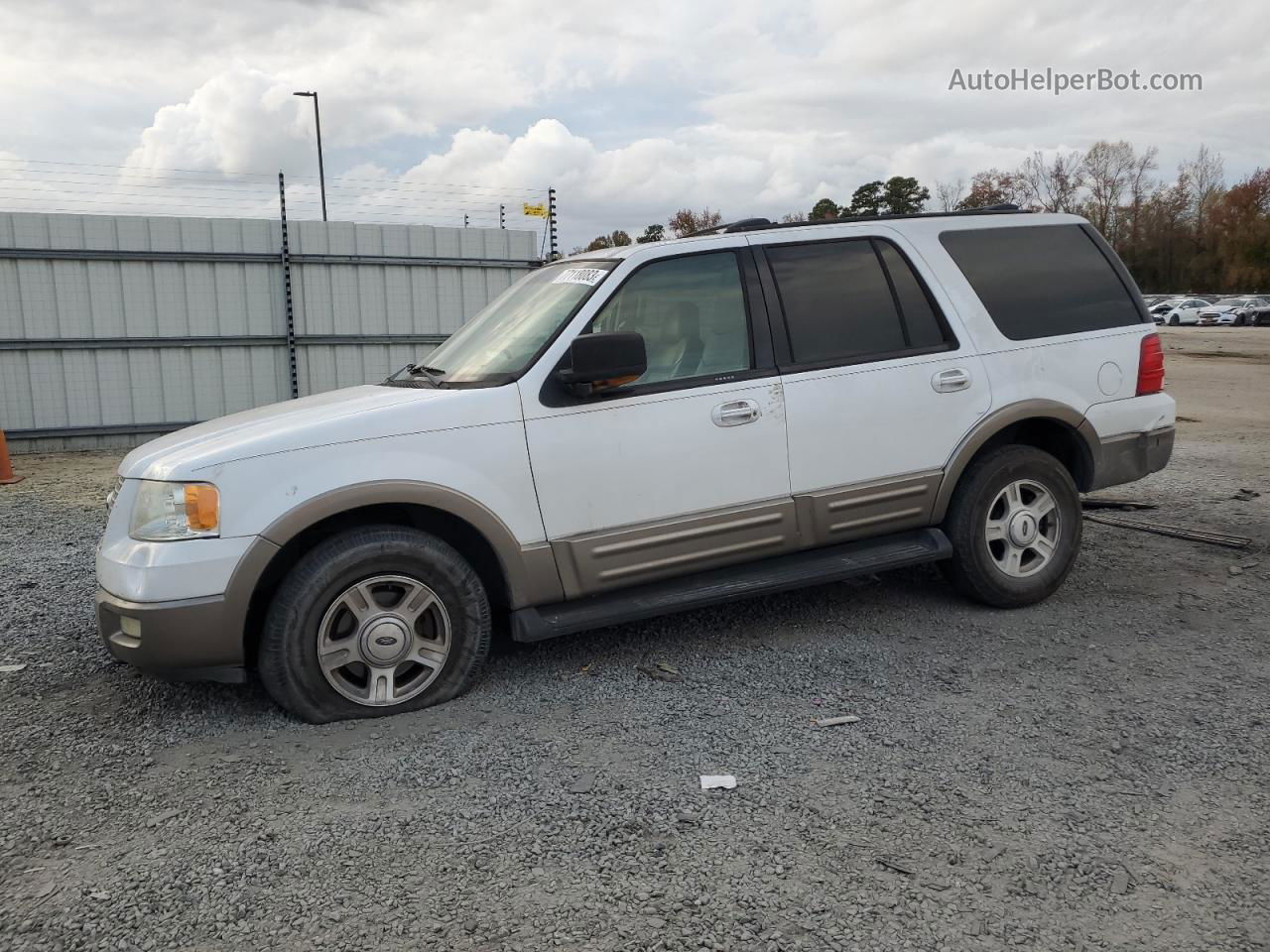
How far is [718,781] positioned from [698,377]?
5.93 feet

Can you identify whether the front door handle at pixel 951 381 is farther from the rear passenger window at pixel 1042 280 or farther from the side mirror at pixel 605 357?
the side mirror at pixel 605 357

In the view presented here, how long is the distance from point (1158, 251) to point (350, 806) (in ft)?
264

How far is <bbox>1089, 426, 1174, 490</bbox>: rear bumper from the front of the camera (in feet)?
17.9

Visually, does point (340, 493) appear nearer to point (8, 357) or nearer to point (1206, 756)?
point (1206, 756)

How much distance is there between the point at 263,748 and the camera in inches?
155

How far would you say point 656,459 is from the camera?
14.6ft

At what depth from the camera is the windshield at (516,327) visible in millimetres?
4543

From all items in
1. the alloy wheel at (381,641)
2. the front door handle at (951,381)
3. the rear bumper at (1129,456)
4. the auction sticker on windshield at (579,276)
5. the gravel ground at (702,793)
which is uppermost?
the auction sticker on windshield at (579,276)

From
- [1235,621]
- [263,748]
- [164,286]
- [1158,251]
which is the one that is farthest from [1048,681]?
[1158,251]

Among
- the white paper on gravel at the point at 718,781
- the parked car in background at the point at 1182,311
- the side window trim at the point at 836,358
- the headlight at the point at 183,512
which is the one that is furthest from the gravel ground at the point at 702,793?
the parked car in background at the point at 1182,311

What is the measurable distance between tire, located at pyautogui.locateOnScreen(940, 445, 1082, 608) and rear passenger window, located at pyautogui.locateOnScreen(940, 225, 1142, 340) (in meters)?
0.67

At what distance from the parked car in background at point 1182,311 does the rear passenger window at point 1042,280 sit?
48256 mm

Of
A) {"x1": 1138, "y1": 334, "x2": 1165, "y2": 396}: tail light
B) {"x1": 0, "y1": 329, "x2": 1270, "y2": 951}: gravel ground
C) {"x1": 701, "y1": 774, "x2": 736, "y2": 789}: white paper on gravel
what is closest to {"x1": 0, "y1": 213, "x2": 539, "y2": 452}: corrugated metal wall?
{"x1": 0, "y1": 329, "x2": 1270, "y2": 951}: gravel ground

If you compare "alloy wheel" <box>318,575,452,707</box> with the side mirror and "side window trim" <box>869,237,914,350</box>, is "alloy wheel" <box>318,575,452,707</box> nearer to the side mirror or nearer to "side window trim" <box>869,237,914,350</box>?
the side mirror
